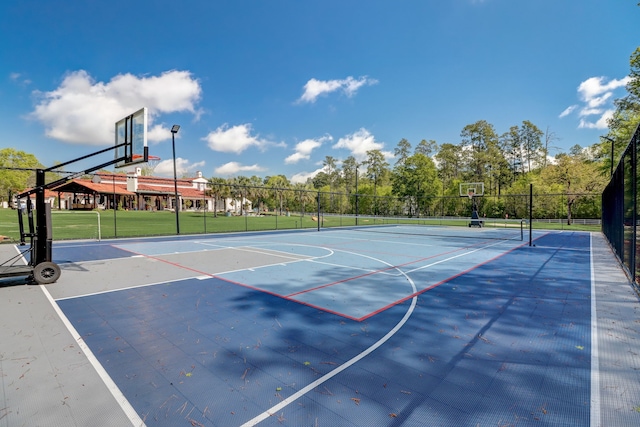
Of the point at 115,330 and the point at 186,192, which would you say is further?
the point at 186,192

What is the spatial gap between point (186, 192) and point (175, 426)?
58.2 metres

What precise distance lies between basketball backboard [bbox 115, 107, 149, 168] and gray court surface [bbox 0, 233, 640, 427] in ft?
12.7

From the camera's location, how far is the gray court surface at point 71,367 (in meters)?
2.81

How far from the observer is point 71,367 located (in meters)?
3.64

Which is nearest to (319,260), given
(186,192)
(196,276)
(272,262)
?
(272,262)

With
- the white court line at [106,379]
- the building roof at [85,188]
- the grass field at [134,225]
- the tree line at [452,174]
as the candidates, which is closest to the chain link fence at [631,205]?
the white court line at [106,379]

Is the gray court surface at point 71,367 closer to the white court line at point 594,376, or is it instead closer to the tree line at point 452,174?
the white court line at point 594,376

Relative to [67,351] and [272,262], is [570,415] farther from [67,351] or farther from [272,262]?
[272,262]

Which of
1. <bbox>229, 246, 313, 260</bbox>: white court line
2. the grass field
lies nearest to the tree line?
the grass field

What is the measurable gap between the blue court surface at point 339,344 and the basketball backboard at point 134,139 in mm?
3286

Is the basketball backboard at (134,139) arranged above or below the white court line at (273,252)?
above

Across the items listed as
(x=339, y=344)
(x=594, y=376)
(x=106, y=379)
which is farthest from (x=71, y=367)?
(x=594, y=376)

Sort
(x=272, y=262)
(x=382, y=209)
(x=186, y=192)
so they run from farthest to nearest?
(x=186, y=192)
(x=382, y=209)
(x=272, y=262)

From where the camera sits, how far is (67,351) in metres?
4.04
